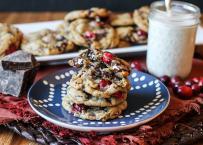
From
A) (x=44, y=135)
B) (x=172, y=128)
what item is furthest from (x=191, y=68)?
(x=44, y=135)

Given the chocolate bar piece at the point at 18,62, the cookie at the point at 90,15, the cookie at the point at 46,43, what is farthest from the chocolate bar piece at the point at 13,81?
the cookie at the point at 90,15

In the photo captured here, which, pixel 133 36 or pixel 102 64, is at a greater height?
pixel 102 64

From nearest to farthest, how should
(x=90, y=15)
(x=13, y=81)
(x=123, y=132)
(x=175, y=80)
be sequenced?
1. (x=123, y=132)
2. (x=13, y=81)
3. (x=175, y=80)
4. (x=90, y=15)

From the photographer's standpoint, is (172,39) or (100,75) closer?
(100,75)

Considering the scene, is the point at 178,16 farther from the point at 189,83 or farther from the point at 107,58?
the point at 107,58

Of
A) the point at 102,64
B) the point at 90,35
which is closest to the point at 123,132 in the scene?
the point at 102,64

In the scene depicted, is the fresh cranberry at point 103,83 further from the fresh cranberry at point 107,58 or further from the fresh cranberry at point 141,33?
the fresh cranberry at point 141,33
